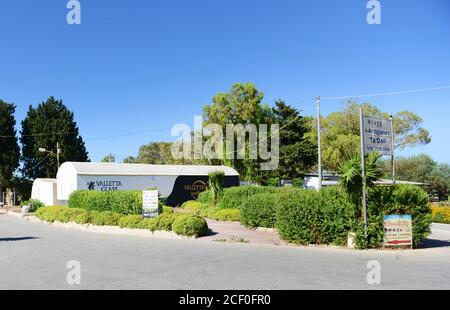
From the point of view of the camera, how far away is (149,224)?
2058cm

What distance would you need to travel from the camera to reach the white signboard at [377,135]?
1534 centimetres

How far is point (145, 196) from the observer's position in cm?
2153

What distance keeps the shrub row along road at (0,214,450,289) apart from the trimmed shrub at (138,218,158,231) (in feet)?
10.5

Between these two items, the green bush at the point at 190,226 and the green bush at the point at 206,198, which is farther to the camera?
the green bush at the point at 206,198

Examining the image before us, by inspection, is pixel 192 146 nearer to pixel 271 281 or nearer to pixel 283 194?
pixel 283 194

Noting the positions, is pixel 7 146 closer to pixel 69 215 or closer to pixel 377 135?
pixel 69 215

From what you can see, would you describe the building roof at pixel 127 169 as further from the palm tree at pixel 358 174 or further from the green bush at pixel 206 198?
the palm tree at pixel 358 174

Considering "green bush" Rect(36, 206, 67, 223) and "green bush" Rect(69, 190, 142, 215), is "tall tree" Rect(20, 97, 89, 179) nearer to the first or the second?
"green bush" Rect(36, 206, 67, 223)

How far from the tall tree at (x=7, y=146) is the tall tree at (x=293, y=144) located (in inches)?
1421

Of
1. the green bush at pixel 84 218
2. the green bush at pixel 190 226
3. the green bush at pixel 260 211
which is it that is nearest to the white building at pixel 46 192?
the green bush at pixel 84 218

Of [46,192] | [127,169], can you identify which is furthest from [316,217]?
[46,192]

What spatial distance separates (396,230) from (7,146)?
5835 cm
